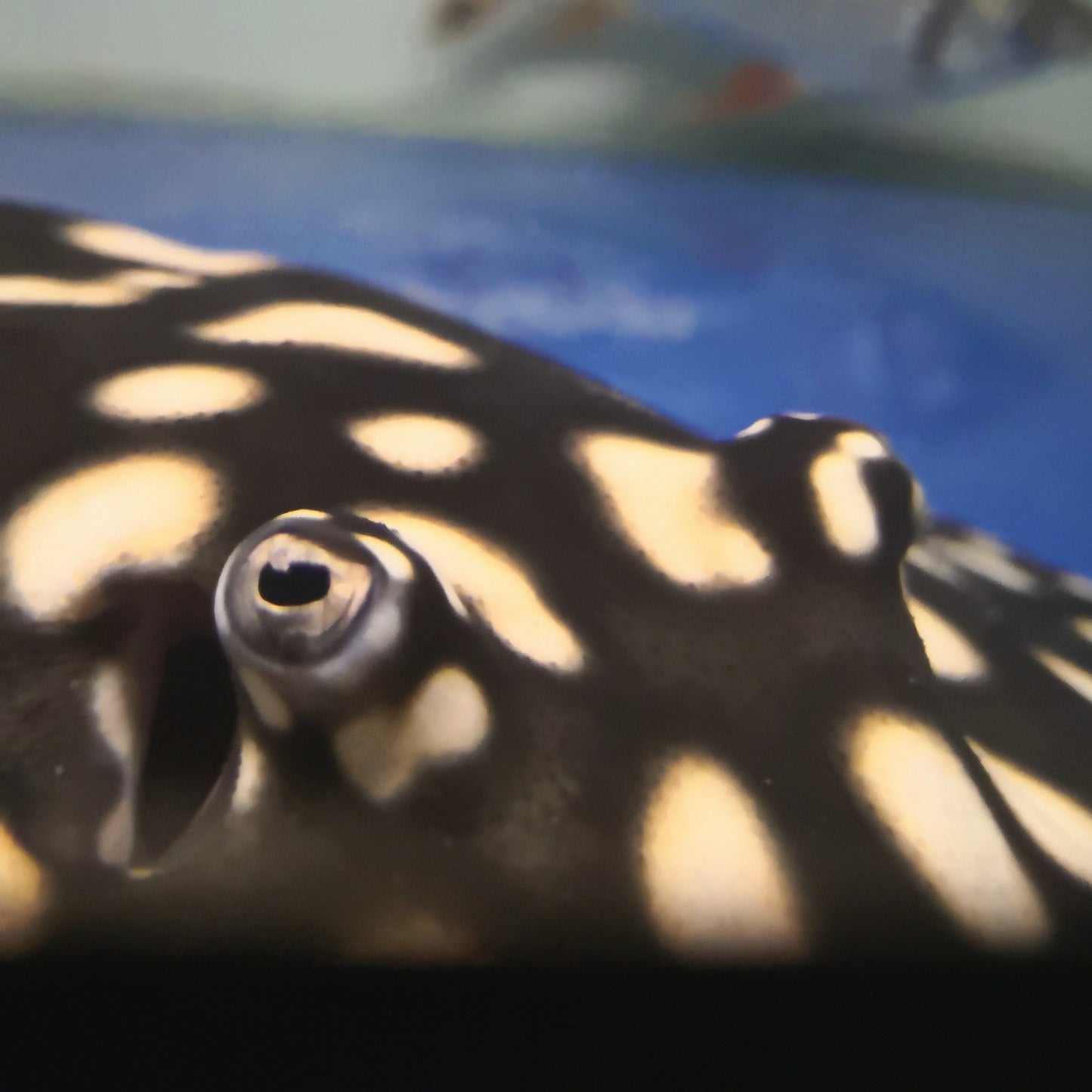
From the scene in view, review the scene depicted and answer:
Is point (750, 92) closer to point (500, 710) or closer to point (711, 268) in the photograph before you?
point (711, 268)

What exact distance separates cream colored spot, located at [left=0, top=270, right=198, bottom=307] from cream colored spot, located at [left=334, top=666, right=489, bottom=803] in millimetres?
473

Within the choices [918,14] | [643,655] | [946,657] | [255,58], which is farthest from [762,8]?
[643,655]

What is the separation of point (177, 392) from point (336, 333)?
15 centimetres

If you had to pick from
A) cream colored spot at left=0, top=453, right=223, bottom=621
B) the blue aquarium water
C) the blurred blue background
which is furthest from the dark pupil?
the blurred blue background

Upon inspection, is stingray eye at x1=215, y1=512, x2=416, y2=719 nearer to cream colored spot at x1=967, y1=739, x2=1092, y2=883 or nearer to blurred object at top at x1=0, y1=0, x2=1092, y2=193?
cream colored spot at x1=967, y1=739, x2=1092, y2=883

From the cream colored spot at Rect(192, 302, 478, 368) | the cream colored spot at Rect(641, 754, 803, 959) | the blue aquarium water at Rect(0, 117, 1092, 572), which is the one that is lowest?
the cream colored spot at Rect(641, 754, 803, 959)

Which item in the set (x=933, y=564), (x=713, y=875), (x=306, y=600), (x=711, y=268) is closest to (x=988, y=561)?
(x=933, y=564)

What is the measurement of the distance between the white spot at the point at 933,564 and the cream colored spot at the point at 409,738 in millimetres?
594

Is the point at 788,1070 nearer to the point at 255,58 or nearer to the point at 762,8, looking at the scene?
the point at 255,58

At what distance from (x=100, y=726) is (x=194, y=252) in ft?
2.24

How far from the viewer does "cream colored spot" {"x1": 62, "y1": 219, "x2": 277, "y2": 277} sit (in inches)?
34.0

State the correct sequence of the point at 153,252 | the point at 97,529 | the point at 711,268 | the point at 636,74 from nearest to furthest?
1. the point at 97,529
2. the point at 153,252
3. the point at 711,268
4. the point at 636,74

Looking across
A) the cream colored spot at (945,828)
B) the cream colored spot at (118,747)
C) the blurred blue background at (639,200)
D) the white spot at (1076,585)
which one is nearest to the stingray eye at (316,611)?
the cream colored spot at (118,747)

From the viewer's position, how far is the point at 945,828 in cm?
44
